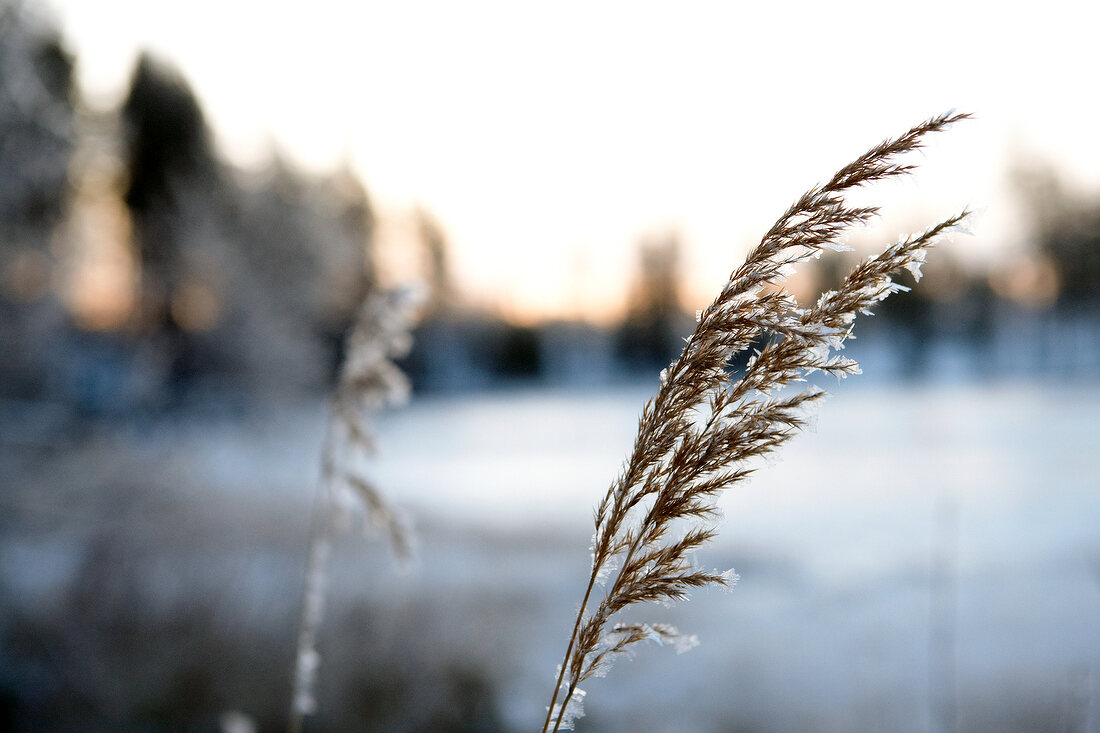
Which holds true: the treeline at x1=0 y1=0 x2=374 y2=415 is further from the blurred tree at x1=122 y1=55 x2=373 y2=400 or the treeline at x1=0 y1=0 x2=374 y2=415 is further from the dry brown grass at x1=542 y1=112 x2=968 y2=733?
the dry brown grass at x1=542 y1=112 x2=968 y2=733

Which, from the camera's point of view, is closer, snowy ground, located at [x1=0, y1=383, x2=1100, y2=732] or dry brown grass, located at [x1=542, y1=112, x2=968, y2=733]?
dry brown grass, located at [x1=542, y1=112, x2=968, y2=733]

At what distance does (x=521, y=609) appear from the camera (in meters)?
8.45

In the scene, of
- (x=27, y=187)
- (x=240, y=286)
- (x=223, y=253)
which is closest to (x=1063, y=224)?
(x=240, y=286)

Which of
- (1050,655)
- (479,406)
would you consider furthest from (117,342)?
(1050,655)

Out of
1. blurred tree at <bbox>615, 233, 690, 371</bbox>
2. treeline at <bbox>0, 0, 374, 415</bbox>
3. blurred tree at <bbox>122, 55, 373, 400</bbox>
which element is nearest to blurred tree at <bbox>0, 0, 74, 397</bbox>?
treeline at <bbox>0, 0, 374, 415</bbox>

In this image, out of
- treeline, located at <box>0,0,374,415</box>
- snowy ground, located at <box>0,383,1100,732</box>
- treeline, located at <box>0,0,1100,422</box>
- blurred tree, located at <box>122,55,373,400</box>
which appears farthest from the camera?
blurred tree, located at <box>122,55,373,400</box>

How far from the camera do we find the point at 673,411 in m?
0.96

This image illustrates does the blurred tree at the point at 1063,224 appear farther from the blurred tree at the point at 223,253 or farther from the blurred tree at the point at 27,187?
the blurred tree at the point at 27,187

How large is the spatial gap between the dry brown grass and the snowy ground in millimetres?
1985

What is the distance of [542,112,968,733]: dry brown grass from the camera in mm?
889

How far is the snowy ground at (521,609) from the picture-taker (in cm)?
616

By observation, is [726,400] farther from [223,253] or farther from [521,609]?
[223,253]

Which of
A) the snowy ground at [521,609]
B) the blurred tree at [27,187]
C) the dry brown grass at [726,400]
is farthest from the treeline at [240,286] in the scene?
the dry brown grass at [726,400]

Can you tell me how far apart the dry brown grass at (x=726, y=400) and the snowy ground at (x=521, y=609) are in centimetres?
199
